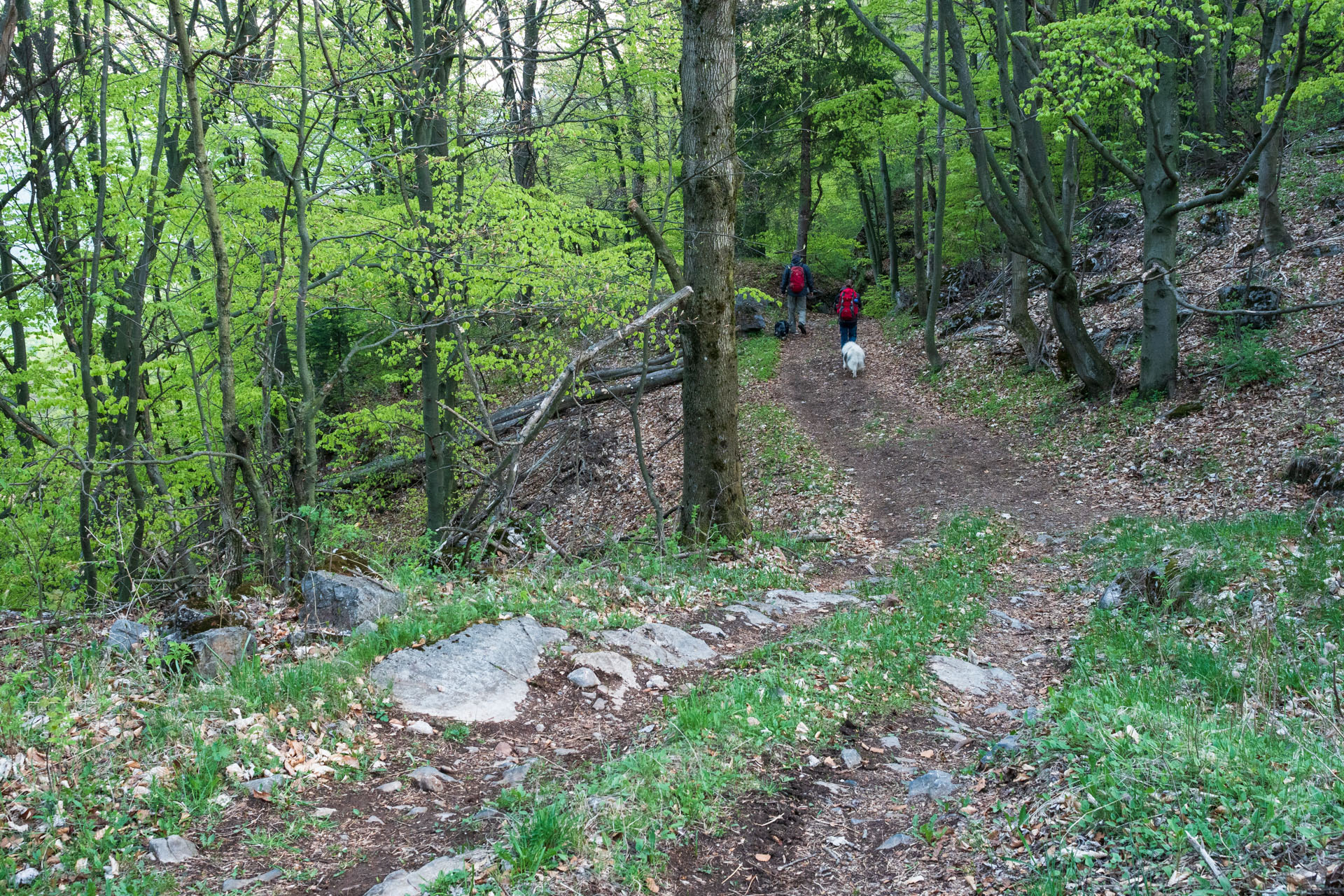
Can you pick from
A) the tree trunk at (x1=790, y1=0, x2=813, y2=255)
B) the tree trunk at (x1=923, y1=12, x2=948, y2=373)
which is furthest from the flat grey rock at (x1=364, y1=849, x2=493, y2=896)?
the tree trunk at (x1=790, y1=0, x2=813, y2=255)

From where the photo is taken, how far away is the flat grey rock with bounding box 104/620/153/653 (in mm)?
5256

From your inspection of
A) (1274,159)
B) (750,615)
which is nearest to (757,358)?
(1274,159)

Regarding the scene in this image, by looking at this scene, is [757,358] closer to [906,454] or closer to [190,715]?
[906,454]

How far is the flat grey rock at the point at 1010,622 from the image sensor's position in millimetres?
6816

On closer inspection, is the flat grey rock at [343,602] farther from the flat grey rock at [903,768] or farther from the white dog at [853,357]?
the white dog at [853,357]

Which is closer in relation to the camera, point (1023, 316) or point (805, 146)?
point (1023, 316)

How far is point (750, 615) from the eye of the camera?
6770 mm

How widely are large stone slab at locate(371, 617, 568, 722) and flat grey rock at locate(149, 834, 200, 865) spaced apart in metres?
1.38

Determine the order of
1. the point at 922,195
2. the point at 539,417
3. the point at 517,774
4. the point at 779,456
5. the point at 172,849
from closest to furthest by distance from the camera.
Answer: the point at 172,849 < the point at 517,774 < the point at 539,417 < the point at 779,456 < the point at 922,195

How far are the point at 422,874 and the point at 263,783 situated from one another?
121cm

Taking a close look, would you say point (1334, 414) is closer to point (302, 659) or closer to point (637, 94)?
point (302, 659)

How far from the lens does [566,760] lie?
167 inches

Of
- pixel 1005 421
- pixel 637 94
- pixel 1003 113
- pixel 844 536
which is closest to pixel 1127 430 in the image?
pixel 1005 421

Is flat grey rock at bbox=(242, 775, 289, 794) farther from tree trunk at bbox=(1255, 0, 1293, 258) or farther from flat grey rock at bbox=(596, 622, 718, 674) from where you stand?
tree trunk at bbox=(1255, 0, 1293, 258)
